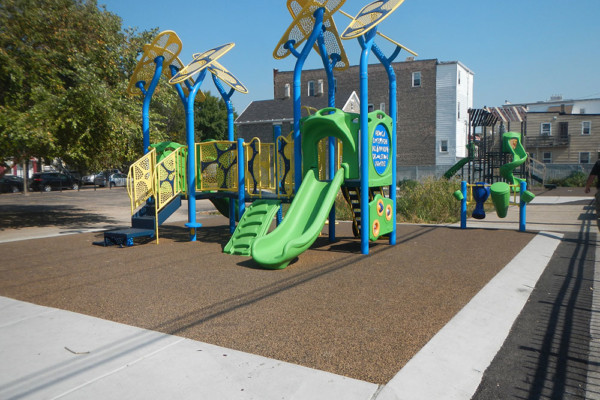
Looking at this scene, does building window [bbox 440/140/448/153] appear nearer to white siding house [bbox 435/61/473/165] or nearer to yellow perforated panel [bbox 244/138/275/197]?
white siding house [bbox 435/61/473/165]

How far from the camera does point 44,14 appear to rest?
12672mm

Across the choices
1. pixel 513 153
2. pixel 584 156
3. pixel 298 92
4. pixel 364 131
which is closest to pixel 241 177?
pixel 298 92

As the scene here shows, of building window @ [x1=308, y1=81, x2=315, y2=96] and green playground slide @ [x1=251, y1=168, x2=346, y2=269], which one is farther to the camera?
building window @ [x1=308, y1=81, x2=315, y2=96]

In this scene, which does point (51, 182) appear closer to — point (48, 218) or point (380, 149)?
point (48, 218)

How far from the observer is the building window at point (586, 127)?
40562mm

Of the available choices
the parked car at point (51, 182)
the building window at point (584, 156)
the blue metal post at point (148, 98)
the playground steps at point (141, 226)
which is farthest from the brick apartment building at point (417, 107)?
the playground steps at point (141, 226)

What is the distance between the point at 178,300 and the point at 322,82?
122 feet

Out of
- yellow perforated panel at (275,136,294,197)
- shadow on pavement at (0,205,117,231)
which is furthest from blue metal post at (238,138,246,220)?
shadow on pavement at (0,205,117,231)

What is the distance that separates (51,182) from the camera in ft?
119

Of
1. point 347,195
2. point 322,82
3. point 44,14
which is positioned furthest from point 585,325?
A: point 322,82

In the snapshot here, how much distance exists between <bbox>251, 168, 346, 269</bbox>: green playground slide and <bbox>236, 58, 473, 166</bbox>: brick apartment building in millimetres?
28168

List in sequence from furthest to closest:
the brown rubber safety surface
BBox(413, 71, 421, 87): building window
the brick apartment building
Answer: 1. BBox(413, 71, 421, 87): building window
2. the brick apartment building
3. the brown rubber safety surface

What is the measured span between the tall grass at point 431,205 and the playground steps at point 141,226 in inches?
309

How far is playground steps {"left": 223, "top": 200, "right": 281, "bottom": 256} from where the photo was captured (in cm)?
894
